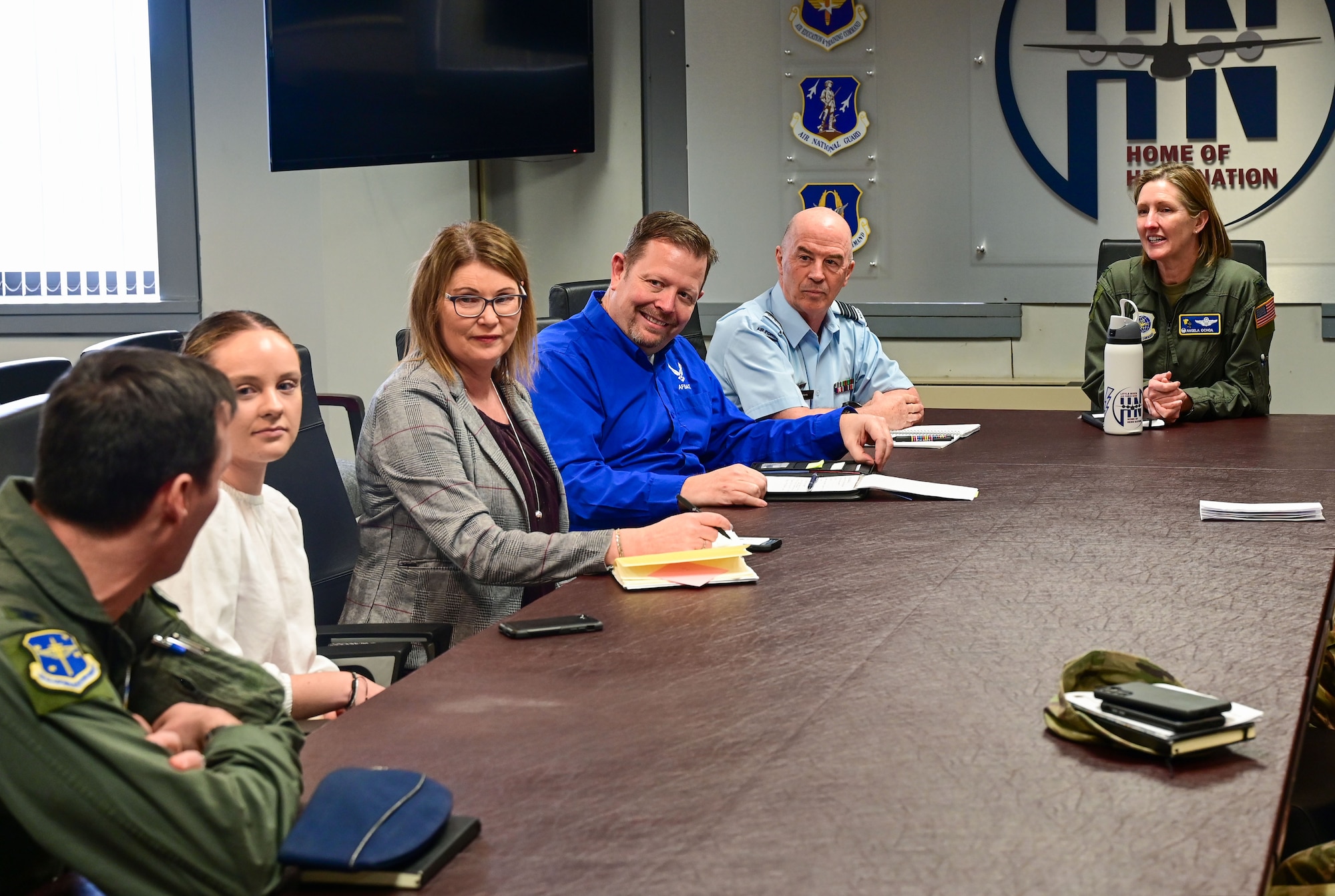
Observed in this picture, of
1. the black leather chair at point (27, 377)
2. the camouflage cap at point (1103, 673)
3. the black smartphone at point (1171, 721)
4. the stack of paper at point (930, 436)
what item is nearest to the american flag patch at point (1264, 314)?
the stack of paper at point (930, 436)

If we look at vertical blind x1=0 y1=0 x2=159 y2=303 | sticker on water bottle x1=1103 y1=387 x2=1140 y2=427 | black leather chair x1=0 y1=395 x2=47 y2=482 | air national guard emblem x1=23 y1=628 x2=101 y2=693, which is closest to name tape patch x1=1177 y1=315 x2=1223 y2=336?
sticker on water bottle x1=1103 y1=387 x2=1140 y2=427

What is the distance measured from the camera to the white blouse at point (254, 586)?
5.12ft

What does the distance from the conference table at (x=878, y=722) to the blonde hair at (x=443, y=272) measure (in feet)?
1.95

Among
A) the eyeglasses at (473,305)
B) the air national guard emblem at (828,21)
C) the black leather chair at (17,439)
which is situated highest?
the air national guard emblem at (828,21)

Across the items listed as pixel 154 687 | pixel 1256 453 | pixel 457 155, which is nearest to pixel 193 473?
pixel 154 687

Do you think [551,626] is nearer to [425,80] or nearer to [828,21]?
[425,80]

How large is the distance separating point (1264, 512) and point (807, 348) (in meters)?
1.62

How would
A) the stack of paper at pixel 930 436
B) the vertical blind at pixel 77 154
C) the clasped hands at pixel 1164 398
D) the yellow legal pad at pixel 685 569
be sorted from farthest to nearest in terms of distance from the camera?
the vertical blind at pixel 77 154 → the clasped hands at pixel 1164 398 → the stack of paper at pixel 930 436 → the yellow legal pad at pixel 685 569

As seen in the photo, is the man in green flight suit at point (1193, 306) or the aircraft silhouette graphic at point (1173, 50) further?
the aircraft silhouette graphic at point (1173, 50)

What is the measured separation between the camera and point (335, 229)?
461 cm

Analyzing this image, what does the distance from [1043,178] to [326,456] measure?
3.18 m

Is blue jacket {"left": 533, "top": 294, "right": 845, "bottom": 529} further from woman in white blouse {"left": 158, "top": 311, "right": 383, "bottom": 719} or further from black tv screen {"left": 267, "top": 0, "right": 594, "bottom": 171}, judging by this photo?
black tv screen {"left": 267, "top": 0, "right": 594, "bottom": 171}

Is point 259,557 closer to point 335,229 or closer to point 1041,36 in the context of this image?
point 335,229

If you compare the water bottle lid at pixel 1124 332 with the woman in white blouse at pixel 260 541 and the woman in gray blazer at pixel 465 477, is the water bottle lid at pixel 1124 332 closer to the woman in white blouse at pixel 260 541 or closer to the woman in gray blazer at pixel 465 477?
the woman in gray blazer at pixel 465 477
